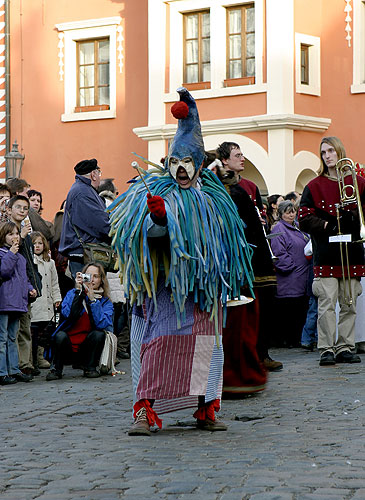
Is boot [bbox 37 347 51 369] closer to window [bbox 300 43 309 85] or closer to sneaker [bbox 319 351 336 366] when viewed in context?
sneaker [bbox 319 351 336 366]

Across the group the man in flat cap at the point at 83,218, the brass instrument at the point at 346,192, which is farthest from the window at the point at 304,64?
the brass instrument at the point at 346,192

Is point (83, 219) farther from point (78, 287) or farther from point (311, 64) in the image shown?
point (311, 64)

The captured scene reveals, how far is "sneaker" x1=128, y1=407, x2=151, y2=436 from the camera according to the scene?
6.84m

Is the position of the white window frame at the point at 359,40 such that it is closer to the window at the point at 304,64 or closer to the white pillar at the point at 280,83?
the window at the point at 304,64

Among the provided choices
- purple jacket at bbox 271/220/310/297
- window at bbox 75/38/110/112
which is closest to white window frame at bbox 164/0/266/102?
window at bbox 75/38/110/112

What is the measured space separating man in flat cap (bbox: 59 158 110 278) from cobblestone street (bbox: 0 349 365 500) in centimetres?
194

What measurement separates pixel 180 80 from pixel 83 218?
12.4 metres

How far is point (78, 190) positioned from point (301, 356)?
2892 millimetres

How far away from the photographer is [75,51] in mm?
24953

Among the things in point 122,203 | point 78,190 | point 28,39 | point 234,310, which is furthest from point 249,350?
point 28,39

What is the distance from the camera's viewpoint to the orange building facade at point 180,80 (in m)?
21.4

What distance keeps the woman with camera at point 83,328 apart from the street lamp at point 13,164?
47.2 feet

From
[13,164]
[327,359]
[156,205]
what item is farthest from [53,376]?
[13,164]

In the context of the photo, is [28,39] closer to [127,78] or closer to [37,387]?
[127,78]
